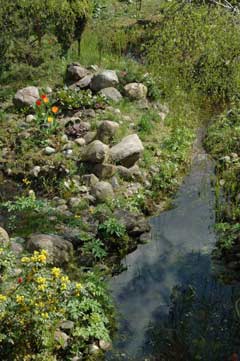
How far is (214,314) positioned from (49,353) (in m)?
2.05

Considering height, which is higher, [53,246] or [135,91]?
[135,91]

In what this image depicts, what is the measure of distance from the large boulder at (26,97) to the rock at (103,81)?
1.24 meters

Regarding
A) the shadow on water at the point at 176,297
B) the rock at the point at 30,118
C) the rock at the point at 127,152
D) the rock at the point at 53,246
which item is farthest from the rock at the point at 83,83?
the rock at the point at 53,246

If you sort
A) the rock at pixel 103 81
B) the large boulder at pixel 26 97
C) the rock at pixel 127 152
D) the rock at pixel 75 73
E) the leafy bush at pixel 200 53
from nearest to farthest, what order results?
the rock at pixel 127 152
the large boulder at pixel 26 97
the rock at pixel 103 81
the rock at pixel 75 73
the leafy bush at pixel 200 53

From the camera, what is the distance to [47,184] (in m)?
8.12

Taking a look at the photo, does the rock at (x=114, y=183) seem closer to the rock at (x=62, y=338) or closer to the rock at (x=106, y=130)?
the rock at (x=106, y=130)

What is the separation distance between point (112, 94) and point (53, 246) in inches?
187

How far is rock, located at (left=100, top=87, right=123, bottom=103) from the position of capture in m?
10.2

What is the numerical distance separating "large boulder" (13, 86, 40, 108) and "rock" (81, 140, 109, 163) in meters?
1.97

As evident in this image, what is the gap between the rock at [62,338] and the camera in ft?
17.1

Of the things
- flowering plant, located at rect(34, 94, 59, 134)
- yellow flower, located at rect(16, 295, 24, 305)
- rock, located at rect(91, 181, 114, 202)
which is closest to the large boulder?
flowering plant, located at rect(34, 94, 59, 134)

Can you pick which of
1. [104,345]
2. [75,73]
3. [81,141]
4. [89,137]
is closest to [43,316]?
[104,345]

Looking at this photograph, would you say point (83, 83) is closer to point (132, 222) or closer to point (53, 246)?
point (132, 222)

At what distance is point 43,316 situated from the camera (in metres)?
4.75
